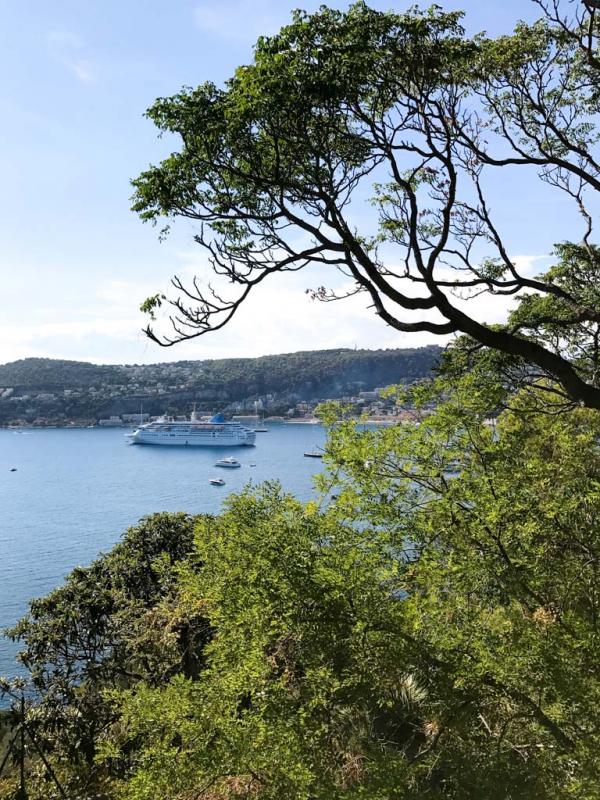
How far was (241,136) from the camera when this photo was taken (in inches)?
209

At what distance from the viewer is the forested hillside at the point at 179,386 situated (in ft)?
272

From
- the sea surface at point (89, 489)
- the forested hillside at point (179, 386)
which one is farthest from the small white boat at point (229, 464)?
the forested hillside at point (179, 386)

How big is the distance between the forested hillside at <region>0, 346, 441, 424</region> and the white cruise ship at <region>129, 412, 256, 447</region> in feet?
43.5

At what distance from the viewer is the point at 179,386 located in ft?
300

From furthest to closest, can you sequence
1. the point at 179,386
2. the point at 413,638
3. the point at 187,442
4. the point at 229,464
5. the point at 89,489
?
the point at 179,386 < the point at 187,442 < the point at 229,464 < the point at 89,489 < the point at 413,638

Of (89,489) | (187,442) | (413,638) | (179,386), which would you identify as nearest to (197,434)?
(187,442)

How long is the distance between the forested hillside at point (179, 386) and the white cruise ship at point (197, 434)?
13248 millimetres

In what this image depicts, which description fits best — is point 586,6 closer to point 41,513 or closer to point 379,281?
point 379,281

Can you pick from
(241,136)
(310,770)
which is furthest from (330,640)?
(241,136)

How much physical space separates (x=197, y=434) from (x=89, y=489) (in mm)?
24753

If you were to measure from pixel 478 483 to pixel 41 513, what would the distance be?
117ft

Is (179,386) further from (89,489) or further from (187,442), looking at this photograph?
(89,489)

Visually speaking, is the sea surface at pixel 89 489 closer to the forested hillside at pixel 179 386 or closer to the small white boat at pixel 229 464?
the small white boat at pixel 229 464

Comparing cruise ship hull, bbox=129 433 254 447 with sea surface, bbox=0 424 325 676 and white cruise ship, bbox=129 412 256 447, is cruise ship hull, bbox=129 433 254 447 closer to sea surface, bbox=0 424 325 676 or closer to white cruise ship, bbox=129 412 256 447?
white cruise ship, bbox=129 412 256 447
